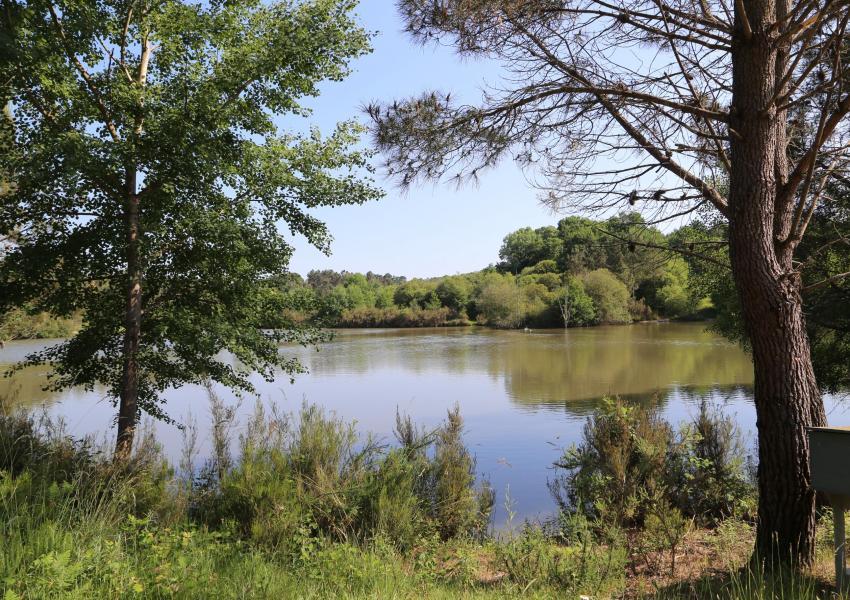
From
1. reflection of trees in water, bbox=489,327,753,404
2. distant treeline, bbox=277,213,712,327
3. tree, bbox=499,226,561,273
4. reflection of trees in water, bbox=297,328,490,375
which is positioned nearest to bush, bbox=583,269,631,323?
distant treeline, bbox=277,213,712,327

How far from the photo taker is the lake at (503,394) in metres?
8.17

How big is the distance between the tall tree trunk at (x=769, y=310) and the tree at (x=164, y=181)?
3.44m

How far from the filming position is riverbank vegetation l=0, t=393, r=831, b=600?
266 cm

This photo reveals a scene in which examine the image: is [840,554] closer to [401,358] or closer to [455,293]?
[401,358]

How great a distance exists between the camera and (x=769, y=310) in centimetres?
352

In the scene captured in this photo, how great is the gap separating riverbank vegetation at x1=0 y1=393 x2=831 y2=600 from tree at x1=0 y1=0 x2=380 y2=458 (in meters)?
0.83

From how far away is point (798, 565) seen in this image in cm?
337

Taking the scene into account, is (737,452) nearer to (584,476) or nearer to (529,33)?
(584,476)

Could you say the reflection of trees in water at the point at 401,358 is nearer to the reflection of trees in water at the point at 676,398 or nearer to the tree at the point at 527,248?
the reflection of trees in water at the point at 676,398

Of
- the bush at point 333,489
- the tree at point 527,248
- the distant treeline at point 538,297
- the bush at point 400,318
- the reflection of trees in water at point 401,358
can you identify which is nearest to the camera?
the bush at point 333,489

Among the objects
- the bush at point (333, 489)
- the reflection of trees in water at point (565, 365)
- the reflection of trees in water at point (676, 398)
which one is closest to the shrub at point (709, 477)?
the bush at point (333, 489)

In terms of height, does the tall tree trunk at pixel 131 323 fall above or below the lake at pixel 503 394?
above

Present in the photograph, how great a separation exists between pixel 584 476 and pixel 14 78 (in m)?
5.80

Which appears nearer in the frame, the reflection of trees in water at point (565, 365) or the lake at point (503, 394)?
the lake at point (503, 394)
